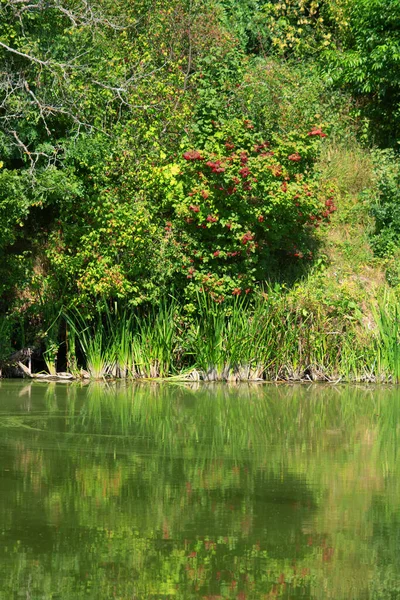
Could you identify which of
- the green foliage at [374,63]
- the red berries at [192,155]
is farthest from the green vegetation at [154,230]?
the green foliage at [374,63]

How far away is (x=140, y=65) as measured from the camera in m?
15.8

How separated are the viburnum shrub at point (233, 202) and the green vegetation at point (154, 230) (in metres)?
0.02

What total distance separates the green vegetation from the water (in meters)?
2.38

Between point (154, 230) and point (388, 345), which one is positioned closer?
point (154, 230)

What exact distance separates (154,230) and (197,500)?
719cm

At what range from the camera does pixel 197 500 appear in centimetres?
704

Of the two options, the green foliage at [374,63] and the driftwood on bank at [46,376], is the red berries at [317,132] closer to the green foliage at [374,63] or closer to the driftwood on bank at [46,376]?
the green foliage at [374,63]

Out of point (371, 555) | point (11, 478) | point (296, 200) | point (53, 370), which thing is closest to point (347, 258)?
point (296, 200)

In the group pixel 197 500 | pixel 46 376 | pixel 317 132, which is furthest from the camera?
pixel 317 132

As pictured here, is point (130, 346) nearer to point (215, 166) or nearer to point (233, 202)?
point (233, 202)

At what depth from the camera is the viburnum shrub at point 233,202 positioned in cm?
1396

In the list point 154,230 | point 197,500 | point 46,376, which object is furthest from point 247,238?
point 197,500

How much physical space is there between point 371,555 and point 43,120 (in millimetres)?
8936

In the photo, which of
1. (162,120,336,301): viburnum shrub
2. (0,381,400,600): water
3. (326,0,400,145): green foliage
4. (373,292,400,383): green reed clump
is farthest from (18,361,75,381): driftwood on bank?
(326,0,400,145): green foliage
